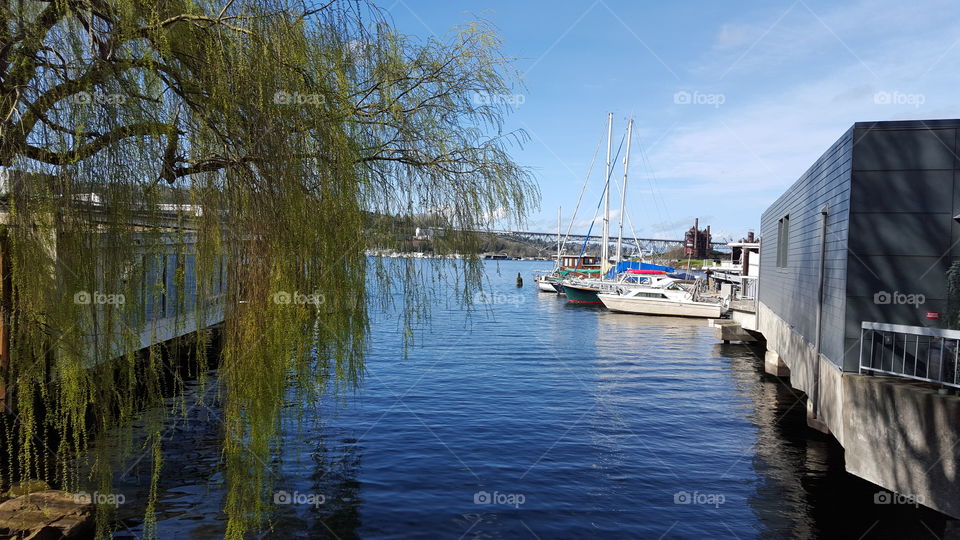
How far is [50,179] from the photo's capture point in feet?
16.8

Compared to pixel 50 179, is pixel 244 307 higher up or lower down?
lower down

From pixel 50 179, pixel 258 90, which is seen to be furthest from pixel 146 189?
pixel 258 90

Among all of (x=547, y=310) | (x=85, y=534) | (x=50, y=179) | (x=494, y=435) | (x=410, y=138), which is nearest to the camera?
(x=50, y=179)

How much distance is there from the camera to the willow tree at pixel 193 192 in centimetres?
503

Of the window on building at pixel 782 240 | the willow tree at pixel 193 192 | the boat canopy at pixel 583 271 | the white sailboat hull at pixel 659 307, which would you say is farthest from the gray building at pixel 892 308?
the boat canopy at pixel 583 271

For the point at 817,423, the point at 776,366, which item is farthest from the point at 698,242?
the point at 817,423

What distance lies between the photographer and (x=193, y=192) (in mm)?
5535

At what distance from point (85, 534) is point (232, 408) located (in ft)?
15.5

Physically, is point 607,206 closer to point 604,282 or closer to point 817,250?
point 604,282

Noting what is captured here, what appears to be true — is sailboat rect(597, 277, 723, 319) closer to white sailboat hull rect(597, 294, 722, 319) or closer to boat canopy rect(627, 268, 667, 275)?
white sailboat hull rect(597, 294, 722, 319)

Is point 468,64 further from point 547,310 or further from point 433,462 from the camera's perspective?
point 547,310

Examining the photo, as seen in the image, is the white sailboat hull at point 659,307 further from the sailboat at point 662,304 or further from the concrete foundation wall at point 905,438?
the concrete foundation wall at point 905,438

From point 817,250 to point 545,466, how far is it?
22.3 ft

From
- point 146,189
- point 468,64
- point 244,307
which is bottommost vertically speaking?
point 244,307
